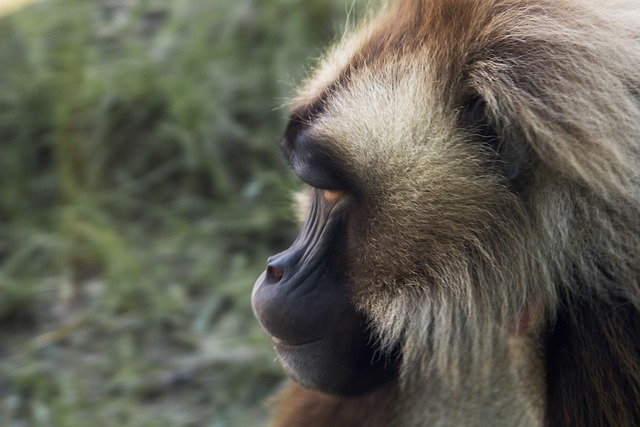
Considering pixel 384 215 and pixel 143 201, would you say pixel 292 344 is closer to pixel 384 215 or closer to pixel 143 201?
pixel 384 215

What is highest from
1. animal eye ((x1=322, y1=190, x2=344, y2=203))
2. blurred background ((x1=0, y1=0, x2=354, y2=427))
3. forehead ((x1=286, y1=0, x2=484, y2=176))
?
forehead ((x1=286, y1=0, x2=484, y2=176))

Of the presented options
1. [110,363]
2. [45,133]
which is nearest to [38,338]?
[110,363]

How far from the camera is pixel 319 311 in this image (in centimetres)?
232

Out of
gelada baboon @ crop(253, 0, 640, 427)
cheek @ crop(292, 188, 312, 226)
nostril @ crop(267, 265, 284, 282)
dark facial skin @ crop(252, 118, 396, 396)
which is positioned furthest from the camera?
cheek @ crop(292, 188, 312, 226)

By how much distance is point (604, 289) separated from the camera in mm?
2088

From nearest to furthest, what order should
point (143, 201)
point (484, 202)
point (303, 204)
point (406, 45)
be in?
point (484, 202), point (406, 45), point (303, 204), point (143, 201)

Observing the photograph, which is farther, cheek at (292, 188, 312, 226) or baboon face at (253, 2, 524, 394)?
cheek at (292, 188, 312, 226)

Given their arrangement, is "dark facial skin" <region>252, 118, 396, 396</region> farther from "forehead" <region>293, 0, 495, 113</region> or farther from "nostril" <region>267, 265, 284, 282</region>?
"forehead" <region>293, 0, 495, 113</region>

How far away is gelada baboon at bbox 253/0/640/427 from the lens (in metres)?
2.03

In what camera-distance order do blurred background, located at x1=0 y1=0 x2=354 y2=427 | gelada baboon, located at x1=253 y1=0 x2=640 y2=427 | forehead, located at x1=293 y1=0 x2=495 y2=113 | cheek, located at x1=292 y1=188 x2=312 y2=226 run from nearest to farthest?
1. gelada baboon, located at x1=253 y1=0 x2=640 y2=427
2. forehead, located at x1=293 y1=0 x2=495 y2=113
3. cheek, located at x1=292 y1=188 x2=312 y2=226
4. blurred background, located at x1=0 y1=0 x2=354 y2=427

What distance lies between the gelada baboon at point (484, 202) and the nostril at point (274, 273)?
6 centimetres

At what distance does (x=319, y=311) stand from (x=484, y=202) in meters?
0.48

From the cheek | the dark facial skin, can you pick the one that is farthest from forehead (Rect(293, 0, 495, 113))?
the cheek

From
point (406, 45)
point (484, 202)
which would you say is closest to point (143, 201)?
point (406, 45)
